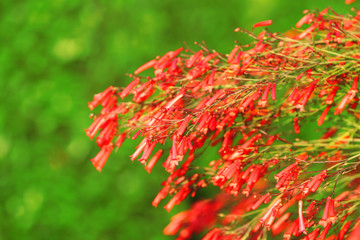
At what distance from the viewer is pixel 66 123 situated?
4.02m

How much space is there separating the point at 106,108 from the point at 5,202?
1.96 meters

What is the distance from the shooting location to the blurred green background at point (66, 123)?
3.89 metres

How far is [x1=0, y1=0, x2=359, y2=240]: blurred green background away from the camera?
3887 millimetres

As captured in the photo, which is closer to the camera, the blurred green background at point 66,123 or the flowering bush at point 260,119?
the flowering bush at point 260,119

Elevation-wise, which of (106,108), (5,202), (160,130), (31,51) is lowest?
(160,130)

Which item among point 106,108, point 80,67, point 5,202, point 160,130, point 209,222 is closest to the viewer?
point 160,130

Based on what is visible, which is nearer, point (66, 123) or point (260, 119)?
point (260, 119)

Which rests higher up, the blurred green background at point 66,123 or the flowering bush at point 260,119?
the blurred green background at point 66,123

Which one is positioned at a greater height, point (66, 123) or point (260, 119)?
point (66, 123)

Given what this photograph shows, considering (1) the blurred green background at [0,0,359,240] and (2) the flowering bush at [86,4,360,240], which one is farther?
(1) the blurred green background at [0,0,359,240]

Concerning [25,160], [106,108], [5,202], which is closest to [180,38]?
[25,160]

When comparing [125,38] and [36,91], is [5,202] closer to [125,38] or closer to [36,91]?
[36,91]

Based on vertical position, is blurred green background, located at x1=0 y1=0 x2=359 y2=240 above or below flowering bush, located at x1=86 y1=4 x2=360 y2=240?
above

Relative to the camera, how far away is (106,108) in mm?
2342
